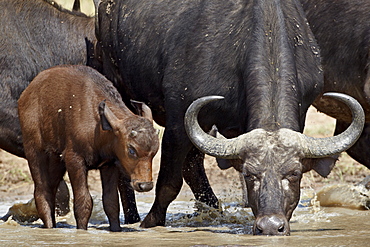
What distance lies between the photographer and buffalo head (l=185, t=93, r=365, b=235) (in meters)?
7.35

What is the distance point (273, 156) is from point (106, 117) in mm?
1605

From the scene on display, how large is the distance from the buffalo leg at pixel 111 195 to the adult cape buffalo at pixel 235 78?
73 cm

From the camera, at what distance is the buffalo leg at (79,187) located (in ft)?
27.0

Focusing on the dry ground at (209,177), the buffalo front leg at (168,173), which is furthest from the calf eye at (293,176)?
the dry ground at (209,177)

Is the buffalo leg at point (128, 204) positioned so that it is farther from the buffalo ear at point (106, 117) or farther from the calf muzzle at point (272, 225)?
the calf muzzle at point (272, 225)

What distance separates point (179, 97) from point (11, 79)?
2.25m

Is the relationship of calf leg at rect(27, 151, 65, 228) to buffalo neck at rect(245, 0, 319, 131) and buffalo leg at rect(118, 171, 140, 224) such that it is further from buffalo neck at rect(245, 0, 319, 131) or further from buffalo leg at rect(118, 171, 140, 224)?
buffalo neck at rect(245, 0, 319, 131)

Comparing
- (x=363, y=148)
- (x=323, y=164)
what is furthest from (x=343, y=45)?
(x=323, y=164)

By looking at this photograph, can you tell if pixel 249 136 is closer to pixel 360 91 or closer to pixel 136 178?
pixel 136 178

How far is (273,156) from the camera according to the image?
750 centimetres

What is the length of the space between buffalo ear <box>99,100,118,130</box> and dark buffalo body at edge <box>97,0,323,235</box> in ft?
3.19

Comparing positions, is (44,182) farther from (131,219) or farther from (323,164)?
(323,164)

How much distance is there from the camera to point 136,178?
794 centimetres

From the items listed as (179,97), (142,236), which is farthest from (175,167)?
(142,236)
